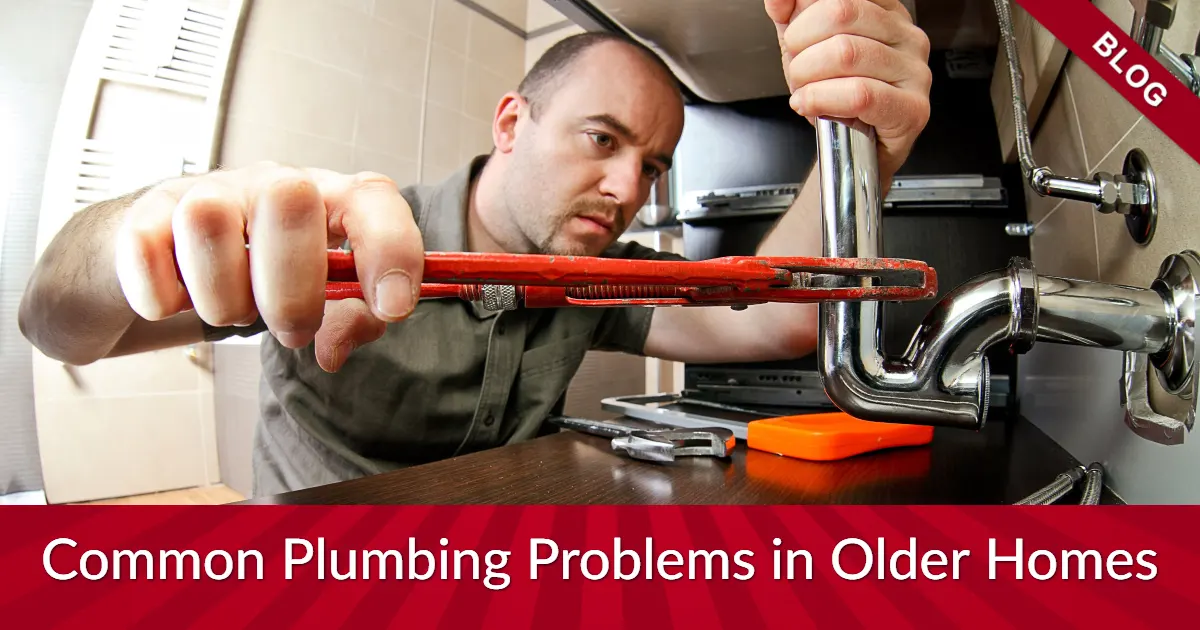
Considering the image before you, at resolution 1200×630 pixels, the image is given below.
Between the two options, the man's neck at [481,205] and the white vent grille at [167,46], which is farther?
the man's neck at [481,205]

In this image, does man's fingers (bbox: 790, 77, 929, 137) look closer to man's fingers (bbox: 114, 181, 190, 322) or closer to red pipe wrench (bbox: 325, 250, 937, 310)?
red pipe wrench (bbox: 325, 250, 937, 310)

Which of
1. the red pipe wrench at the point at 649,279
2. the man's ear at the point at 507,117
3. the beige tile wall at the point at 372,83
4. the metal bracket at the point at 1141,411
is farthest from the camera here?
the man's ear at the point at 507,117

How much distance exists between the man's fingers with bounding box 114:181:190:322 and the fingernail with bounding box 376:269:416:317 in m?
0.07

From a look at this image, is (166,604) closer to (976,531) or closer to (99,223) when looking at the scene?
(99,223)

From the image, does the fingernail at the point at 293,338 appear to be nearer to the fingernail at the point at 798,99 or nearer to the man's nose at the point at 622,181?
the fingernail at the point at 798,99

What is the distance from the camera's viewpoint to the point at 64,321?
25 centimetres

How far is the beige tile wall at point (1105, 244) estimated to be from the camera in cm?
24

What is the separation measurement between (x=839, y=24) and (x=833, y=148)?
0.19 feet

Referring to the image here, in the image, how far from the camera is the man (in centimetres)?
16

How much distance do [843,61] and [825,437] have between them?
246 millimetres

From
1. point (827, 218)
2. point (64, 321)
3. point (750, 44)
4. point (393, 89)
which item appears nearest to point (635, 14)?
A: point (750, 44)

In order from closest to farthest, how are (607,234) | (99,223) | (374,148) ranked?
(99,223) < (374,148) < (607,234)

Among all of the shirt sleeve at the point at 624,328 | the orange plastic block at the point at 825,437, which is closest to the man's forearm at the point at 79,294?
the orange plastic block at the point at 825,437

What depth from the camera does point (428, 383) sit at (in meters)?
0.56
